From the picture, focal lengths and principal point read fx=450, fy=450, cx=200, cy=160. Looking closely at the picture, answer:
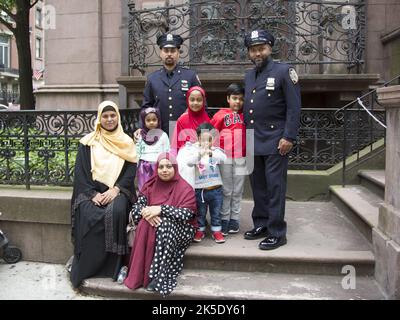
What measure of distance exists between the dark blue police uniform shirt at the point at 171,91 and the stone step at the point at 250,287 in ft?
5.88

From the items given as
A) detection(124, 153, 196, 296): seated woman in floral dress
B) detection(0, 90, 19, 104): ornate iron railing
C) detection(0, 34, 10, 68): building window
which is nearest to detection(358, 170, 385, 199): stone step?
detection(124, 153, 196, 296): seated woman in floral dress

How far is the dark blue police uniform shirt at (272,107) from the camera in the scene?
4.47m

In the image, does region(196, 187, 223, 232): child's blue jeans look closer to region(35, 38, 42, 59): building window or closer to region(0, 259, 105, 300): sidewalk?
region(0, 259, 105, 300): sidewalk

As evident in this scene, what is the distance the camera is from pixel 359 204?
217 inches

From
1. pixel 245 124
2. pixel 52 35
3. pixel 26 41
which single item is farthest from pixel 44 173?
pixel 26 41

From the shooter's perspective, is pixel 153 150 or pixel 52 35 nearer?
pixel 153 150

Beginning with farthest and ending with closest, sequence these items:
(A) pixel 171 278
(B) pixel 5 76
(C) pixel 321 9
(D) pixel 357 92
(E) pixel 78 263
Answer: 1. (B) pixel 5 76
2. (C) pixel 321 9
3. (D) pixel 357 92
4. (E) pixel 78 263
5. (A) pixel 171 278

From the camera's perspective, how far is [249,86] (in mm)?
4781

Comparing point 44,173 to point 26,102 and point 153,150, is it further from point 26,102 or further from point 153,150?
point 26,102

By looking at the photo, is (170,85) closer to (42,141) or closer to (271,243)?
(42,141)

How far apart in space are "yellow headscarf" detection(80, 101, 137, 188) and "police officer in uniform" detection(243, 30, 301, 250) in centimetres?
135

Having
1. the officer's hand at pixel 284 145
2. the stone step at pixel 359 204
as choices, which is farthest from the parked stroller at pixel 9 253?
the stone step at pixel 359 204

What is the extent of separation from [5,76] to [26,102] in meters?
46.3

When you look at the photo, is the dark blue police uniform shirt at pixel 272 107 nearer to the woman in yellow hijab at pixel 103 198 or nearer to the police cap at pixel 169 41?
the police cap at pixel 169 41
